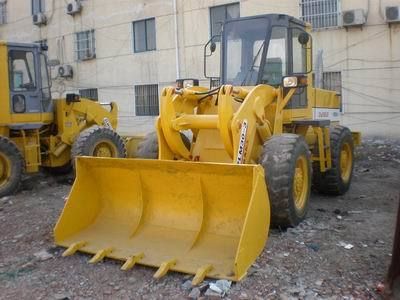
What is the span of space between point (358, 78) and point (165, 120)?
→ 10186mm

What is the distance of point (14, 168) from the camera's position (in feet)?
Result: 31.0

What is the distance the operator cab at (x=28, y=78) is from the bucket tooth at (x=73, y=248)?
4.99 metres

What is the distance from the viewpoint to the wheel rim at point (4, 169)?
30.8ft

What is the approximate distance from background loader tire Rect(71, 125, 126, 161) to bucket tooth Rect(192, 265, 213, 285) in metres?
5.78

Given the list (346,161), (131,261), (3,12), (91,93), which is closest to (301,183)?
(131,261)

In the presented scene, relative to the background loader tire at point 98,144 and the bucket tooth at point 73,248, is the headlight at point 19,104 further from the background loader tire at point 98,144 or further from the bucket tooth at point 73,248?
the bucket tooth at point 73,248

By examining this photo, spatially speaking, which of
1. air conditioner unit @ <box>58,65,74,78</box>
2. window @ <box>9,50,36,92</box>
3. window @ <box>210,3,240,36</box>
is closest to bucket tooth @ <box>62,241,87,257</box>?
window @ <box>9,50,36,92</box>

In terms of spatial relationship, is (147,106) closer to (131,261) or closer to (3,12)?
(3,12)

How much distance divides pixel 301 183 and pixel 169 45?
1378cm

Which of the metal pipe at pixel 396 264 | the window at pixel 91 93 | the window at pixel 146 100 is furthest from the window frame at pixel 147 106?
the metal pipe at pixel 396 264

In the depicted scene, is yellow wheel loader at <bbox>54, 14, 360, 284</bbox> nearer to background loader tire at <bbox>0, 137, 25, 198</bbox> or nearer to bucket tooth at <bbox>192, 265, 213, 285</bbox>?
bucket tooth at <bbox>192, 265, 213, 285</bbox>

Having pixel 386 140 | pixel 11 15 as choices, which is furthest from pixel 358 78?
pixel 11 15

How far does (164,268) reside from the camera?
4.98 m

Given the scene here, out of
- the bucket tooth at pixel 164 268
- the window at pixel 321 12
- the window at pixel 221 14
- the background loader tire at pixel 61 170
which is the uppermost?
the window at pixel 221 14
